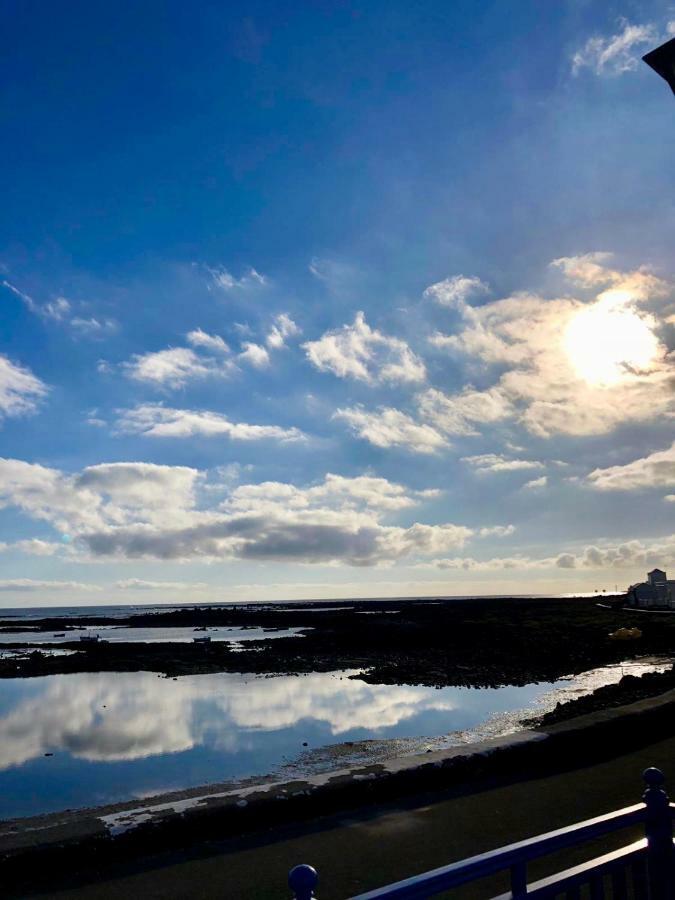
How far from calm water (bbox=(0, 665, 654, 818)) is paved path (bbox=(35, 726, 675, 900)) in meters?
6.31

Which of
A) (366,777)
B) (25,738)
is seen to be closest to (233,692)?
(25,738)

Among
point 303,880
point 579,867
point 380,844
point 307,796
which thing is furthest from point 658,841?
point 307,796

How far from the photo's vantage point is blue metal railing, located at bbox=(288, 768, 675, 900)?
197 cm

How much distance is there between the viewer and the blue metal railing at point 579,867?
1971 millimetres

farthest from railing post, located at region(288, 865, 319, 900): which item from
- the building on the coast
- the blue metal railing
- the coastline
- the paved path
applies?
the building on the coast

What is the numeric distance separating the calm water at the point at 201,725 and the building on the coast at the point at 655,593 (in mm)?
47668

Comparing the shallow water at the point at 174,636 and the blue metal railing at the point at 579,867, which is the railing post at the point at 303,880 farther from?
the shallow water at the point at 174,636

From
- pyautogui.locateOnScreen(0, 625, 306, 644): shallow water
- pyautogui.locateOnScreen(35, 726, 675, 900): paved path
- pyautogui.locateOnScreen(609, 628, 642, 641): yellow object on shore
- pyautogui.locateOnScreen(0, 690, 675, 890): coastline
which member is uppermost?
pyautogui.locateOnScreen(0, 690, 675, 890): coastline

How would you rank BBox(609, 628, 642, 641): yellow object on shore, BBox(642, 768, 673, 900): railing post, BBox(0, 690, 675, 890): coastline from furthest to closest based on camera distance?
BBox(609, 628, 642, 641): yellow object on shore → BBox(0, 690, 675, 890): coastline → BBox(642, 768, 673, 900): railing post

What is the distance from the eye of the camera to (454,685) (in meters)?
19.6

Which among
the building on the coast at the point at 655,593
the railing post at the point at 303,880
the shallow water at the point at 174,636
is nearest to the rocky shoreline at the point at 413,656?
the shallow water at the point at 174,636

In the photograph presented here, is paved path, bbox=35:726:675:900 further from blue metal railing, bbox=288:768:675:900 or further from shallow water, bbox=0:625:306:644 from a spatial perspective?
shallow water, bbox=0:625:306:644

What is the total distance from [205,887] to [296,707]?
1459cm

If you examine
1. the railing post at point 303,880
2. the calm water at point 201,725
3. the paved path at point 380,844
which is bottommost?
the calm water at point 201,725
